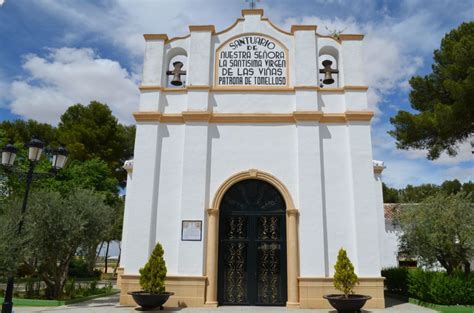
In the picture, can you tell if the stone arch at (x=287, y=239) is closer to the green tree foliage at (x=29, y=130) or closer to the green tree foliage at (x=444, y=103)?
the green tree foliage at (x=444, y=103)

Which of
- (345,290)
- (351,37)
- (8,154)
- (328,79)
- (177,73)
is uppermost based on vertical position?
(351,37)

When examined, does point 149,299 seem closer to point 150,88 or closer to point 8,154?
point 8,154

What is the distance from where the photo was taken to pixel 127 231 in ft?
37.1

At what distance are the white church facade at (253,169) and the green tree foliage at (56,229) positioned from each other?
76.8 inches

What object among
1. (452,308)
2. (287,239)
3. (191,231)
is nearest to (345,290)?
(287,239)

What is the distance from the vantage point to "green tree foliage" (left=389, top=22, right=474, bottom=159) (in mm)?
14703

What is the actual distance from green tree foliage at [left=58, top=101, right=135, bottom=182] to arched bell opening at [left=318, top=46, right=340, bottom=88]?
19699 millimetres

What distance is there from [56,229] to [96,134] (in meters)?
17.2

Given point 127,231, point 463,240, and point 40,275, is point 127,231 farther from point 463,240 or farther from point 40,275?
point 463,240

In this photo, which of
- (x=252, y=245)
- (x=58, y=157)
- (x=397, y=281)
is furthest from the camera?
(x=397, y=281)

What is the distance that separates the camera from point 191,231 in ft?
36.9

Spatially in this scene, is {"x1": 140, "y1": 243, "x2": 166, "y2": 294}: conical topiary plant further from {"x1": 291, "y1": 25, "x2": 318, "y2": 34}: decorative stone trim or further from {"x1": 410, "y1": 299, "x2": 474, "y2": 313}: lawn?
{"x1": 291, "y1": 25, "x2": 318, "y2": 34}: decorative stone trim

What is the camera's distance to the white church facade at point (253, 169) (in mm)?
11047

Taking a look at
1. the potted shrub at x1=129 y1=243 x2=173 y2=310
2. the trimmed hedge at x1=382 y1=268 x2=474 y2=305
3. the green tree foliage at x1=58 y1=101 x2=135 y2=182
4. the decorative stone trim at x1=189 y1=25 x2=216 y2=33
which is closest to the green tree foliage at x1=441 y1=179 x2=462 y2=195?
the trimmed hedge at x1=382 y1=268 x2=474 y2=305
